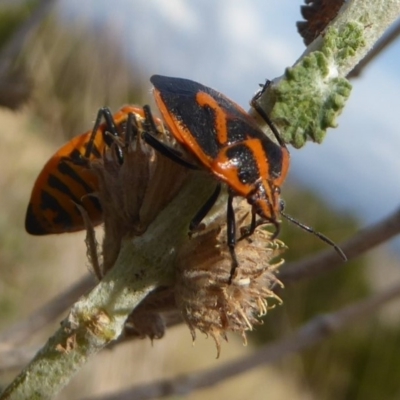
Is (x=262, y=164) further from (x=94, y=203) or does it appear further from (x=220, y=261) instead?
(x=94, y=203)

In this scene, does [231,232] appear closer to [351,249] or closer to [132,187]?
[132,187]

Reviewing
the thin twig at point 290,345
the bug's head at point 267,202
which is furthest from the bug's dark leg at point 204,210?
the thin twig at point 290,345

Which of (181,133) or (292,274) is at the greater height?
(181,133)

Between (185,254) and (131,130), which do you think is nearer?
(185,254)

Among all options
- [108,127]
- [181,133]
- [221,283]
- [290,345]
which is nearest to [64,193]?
[108,127]

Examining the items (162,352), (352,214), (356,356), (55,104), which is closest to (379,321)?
(356,356)

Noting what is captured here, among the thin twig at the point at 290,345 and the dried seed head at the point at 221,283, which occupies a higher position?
the dried seed head at the point at 221,283

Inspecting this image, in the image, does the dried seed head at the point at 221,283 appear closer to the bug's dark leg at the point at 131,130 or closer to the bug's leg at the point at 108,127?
the bug's dark leg at the point at 131,130
